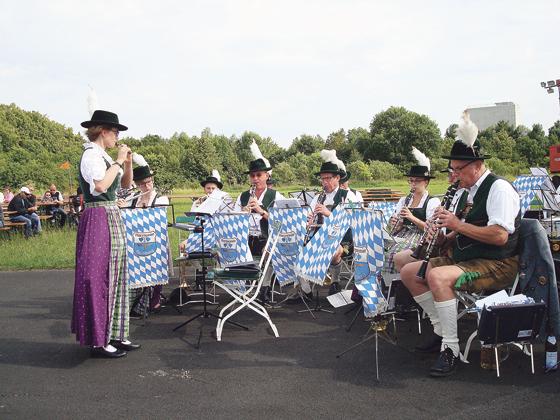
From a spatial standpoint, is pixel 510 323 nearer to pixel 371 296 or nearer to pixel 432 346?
pixel 432 346

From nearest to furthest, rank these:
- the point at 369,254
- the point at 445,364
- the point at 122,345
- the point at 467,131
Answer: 1. the point at 445,364
2. the point at 467,131
3. the point at 369,254
4. the point at 122,345

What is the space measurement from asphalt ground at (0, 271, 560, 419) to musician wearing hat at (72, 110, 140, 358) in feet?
1.30

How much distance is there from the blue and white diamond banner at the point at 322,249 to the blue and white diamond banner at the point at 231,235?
0.72m

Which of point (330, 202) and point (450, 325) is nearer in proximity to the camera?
point (450, 325)

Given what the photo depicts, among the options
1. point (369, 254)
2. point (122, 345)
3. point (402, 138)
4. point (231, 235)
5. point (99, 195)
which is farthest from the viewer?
point (402, 138)

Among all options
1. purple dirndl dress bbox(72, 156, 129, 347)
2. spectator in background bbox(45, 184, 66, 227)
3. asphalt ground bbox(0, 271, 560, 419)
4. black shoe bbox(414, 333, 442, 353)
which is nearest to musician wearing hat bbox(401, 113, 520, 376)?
black shoe bbox(414, 333, 442, 353)

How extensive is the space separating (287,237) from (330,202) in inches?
45.1

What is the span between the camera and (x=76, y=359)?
4754 mm

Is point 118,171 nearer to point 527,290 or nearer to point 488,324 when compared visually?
point 488,324

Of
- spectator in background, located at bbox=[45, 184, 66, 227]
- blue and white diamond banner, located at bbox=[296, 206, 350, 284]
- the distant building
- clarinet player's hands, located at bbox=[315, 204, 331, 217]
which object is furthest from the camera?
the distant building

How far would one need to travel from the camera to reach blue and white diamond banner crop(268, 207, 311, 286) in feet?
20.2

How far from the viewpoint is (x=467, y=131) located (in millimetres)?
4359

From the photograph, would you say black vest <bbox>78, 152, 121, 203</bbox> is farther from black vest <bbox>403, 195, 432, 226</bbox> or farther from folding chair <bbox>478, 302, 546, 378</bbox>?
black vest <bbox>403, 195, 432, 226</bbox>

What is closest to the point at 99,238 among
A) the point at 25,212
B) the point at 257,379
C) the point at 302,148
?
the point at 257,379
